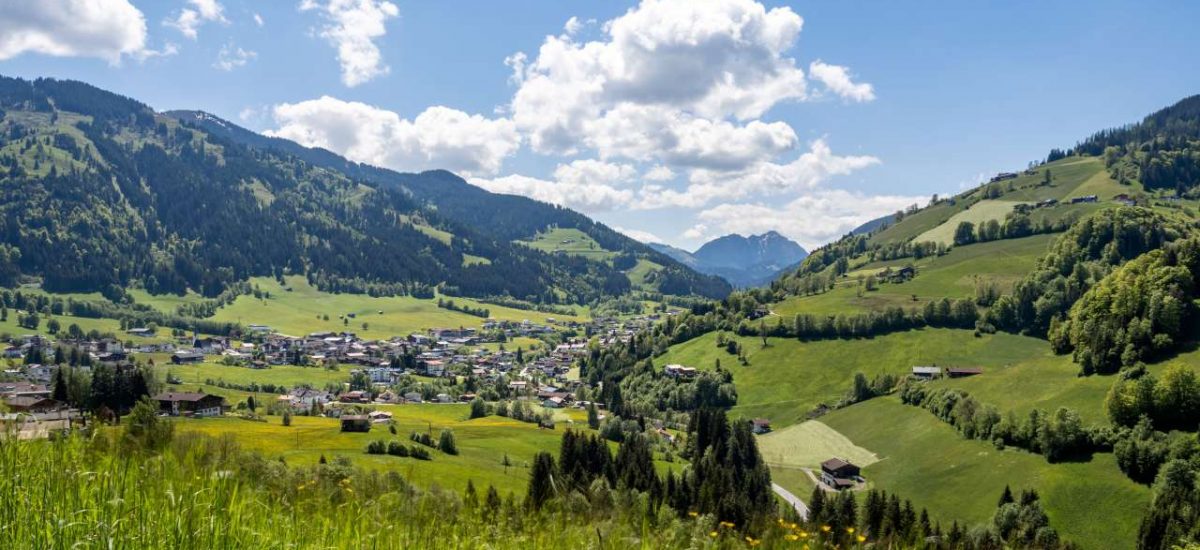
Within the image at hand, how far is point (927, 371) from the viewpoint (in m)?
156

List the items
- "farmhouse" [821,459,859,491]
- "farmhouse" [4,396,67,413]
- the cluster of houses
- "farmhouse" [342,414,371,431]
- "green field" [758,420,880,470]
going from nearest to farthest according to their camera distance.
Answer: "farmhouse" [4,396,67,413]
"farmhouse" [821,459,859,491]
"farmhouse" [342,414,371,431]
"green field" [758,420,880,470]
the cluster of houses

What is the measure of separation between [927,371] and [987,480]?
6476 cm

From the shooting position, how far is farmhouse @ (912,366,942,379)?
154125 millimetres

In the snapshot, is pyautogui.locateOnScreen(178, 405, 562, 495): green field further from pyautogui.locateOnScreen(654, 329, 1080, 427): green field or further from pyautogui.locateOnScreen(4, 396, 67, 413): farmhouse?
pyautogui.locateOnScreen(654, 329, 1080, 427): green field

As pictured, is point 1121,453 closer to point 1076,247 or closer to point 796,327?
point 796,327

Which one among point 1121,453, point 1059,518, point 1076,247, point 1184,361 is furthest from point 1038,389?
point 1076,247

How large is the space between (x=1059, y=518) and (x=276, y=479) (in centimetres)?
9552

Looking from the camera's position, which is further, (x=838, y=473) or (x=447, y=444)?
(x=838, y=473)

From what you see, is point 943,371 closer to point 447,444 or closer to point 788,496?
point 788,496

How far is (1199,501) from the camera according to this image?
7069cm

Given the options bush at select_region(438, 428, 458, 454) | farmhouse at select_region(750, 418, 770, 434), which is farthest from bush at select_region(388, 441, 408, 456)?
farmhouse at select_region(750, 418, 770, 434)

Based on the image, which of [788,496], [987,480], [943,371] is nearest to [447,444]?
[788,496]

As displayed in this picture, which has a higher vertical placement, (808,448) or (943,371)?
(943,371)

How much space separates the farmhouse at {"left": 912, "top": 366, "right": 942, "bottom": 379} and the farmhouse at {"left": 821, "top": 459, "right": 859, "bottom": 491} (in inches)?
2122
